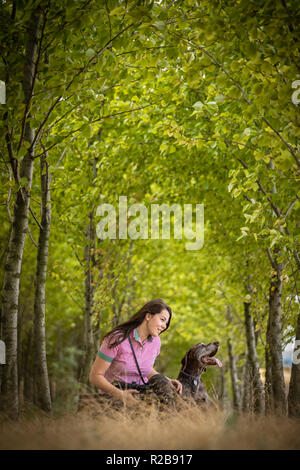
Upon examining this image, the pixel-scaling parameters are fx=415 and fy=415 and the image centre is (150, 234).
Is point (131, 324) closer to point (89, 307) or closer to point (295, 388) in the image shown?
point (295, 388)

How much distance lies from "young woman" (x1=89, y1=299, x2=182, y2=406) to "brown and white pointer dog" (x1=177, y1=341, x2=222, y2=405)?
0.60 ft

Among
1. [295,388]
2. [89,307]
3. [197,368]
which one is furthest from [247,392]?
[197,368]

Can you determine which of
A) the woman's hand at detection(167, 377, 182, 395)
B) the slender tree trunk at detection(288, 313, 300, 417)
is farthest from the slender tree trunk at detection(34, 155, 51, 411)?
the slender tree trunk at detection(288, 313, 300, 417)

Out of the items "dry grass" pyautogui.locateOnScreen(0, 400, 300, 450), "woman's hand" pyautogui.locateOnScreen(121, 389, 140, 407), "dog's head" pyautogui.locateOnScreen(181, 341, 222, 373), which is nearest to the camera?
"dry grass" pyautogui.locateOnScreen(0, 400, 300, 450)

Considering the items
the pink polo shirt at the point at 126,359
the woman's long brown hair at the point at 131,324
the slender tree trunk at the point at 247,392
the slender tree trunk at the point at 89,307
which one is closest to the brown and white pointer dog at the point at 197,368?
the pink polo shirt at the point at 126,359

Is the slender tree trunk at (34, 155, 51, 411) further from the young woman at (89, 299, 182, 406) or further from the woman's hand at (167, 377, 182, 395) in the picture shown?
the woman's hand at (167, 377, 182, 395)

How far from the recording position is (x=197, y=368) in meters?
4.60

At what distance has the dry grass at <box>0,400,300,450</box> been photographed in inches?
121

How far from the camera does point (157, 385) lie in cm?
412

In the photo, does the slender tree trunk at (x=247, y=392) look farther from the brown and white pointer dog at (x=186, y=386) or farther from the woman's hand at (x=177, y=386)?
the woman's hand at (x=177, y=386)

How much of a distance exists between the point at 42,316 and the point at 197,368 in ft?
8.02

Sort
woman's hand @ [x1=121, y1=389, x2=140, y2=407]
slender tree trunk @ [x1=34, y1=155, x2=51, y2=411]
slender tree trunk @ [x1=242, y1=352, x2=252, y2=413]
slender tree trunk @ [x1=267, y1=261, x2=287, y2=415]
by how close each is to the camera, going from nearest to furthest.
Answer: woman's hand @ [x1=121, y1=389, x2=140, y2=407]
slender tree trunk @ [x1=34, y1=155, x2=51, y2=411]
slender tree trunk @ [x1=242, y1=352, x2=252, y2=413]
slender tree trunk @ [x1=267, y1=261, x2=287, y2=415]

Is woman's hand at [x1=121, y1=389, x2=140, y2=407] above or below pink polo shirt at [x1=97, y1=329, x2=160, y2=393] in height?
below

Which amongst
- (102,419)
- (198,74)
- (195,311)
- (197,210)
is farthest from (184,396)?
(195,311)
